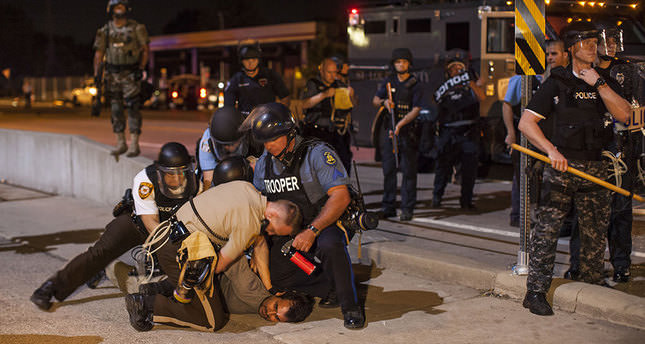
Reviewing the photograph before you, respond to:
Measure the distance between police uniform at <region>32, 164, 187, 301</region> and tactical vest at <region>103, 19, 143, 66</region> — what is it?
4654 mm

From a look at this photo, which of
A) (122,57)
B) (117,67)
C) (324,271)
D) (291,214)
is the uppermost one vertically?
(122,57)

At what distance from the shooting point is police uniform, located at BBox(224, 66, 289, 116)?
8008 millimetres

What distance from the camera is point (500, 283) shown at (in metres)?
5.82

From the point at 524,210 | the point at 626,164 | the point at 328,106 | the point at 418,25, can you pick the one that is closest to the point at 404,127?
the point at 328,106

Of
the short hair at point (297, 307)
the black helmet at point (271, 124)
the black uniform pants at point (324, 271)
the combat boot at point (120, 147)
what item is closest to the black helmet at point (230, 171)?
the black helmet at point (271, 124)

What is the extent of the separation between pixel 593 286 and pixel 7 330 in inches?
148

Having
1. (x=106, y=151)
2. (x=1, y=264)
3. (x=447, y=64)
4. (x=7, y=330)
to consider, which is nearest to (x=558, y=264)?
(x=447, y=64)

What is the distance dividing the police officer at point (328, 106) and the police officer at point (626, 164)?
296 cm

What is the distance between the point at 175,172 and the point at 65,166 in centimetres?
626

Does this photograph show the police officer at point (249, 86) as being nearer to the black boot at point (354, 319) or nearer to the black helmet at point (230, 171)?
the black helmet at point (230, 171)

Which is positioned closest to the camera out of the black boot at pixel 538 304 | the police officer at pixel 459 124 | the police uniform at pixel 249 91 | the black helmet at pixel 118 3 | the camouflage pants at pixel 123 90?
the black boot at pixel 538 304

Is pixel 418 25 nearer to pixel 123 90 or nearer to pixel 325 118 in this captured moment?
pixel 123 90

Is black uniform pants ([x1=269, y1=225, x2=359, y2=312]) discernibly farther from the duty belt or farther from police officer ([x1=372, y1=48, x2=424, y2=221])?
the duty belt

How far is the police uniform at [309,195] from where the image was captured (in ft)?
17.0
